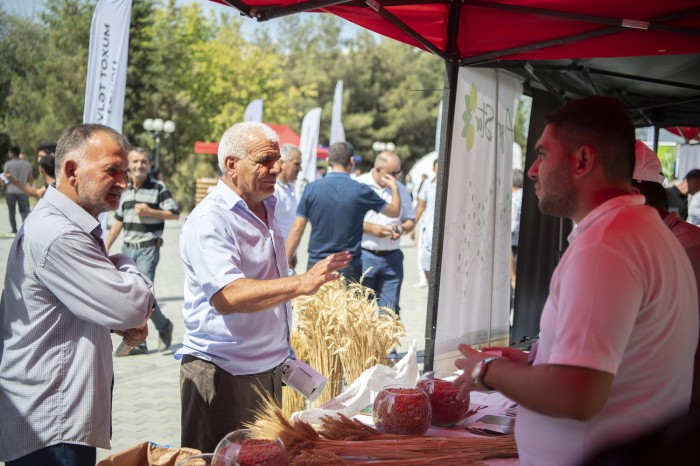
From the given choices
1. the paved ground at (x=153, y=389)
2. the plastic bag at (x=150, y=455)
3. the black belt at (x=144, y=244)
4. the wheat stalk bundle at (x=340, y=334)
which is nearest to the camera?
the plastic bag at (x=150, y=455)

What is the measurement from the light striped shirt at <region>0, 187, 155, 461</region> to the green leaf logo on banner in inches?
111

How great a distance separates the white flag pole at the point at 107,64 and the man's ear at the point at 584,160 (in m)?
6.47

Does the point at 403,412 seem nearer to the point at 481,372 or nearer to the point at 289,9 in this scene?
the point at 481,372

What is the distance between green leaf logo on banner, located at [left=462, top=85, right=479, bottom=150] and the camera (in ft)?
15.7

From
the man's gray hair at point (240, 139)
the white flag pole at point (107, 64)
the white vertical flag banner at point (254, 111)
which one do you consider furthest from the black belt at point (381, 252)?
the white vertical flag banner at point (254, 111)

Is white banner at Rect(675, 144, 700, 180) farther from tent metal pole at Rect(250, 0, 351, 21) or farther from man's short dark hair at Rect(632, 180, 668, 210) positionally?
tent metal pole at Rect(250, 0, 351, 21)

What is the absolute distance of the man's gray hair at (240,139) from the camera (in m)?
3.10

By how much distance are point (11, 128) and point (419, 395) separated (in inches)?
1614

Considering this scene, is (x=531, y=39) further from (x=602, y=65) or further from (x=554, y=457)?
(x=554, y=457)

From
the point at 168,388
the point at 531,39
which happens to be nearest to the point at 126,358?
the point at 168,388

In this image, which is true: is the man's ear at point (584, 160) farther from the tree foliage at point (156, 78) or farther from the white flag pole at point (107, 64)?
the tree foliage at point (156, 78)

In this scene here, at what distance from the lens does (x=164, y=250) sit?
59.2 ft

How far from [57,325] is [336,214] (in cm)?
421

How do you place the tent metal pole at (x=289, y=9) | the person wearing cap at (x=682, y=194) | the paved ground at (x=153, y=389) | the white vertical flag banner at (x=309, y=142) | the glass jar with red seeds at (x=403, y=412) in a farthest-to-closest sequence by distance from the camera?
the white vertical flag banner at (x=309, y=142) < the person wearing cap at (x=682, y=194) < the paved ground at (x=153, y=389) < the tent metal pole at (x=289, y=9) < the glass jar with red seeds at (x=403, y=412)
